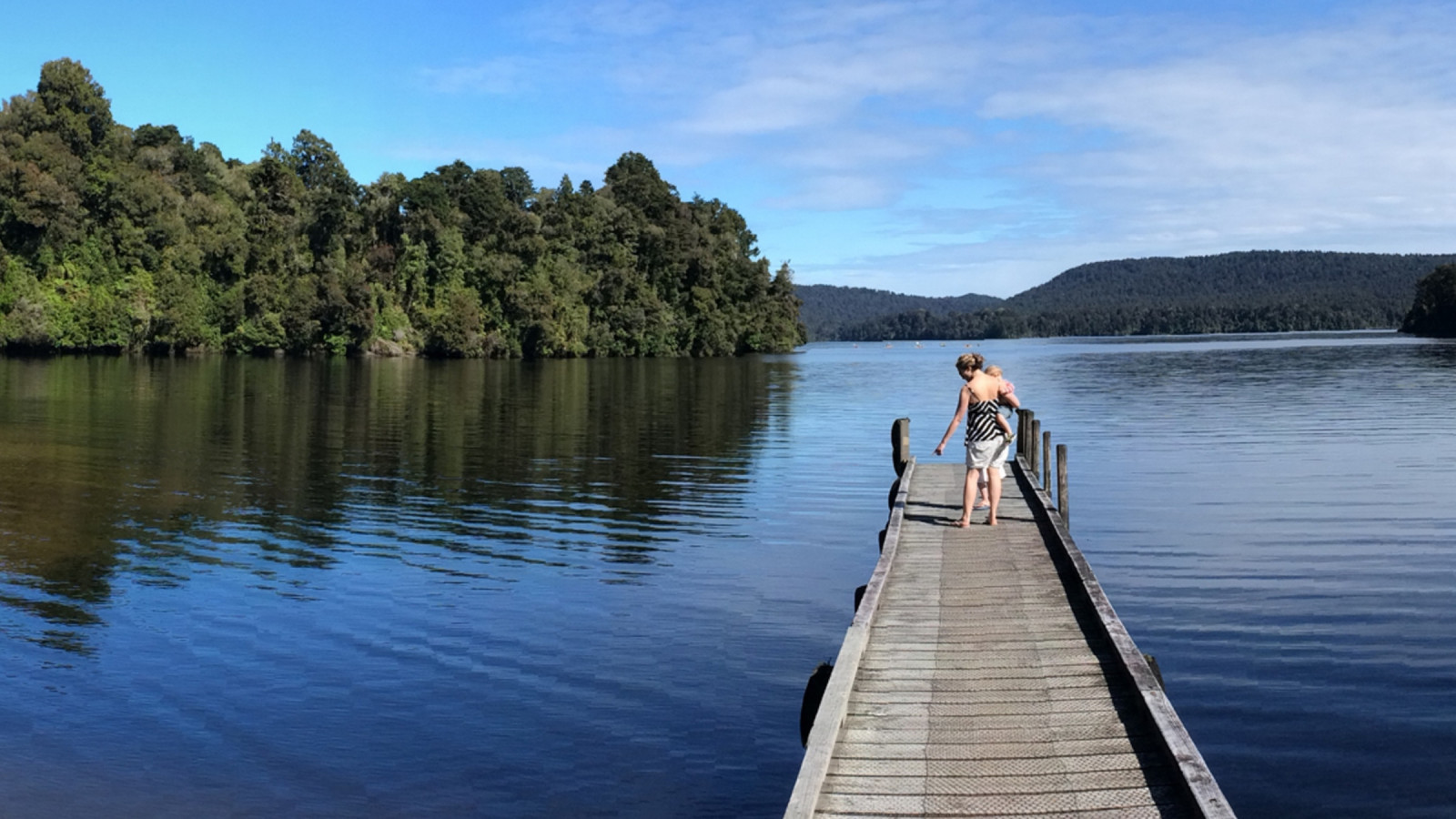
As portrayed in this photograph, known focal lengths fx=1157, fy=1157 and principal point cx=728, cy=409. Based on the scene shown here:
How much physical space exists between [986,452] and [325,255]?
3749 inches

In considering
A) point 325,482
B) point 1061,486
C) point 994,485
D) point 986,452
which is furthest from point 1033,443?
point 325,482

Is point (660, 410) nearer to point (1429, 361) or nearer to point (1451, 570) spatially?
point (1451, 570)

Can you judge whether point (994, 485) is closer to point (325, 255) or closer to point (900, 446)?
point (900, 446)

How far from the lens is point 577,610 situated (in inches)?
543

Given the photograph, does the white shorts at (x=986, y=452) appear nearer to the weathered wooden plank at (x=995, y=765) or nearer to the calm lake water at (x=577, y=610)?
the calm lake water at (x=577, y=610)

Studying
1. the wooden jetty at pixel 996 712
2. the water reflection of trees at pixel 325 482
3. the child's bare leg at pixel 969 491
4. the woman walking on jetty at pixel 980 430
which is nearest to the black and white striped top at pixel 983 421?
the woman walking on jetty at pixel 980 430

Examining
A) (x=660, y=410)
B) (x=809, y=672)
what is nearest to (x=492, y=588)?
(x=809, y=672)

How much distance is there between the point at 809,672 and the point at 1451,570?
9.56 meters

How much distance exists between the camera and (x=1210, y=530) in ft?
61.1

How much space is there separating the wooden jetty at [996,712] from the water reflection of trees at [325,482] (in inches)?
262

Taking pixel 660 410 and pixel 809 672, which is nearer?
pixel 809 672

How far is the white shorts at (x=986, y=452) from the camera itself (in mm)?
14094

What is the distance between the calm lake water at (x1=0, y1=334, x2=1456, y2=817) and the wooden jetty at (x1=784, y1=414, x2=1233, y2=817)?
1.30m

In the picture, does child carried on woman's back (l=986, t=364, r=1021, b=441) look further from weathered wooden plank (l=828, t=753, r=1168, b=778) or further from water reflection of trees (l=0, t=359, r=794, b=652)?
weathered wooden plank (l=828, t=753, r=1168, b=778)
